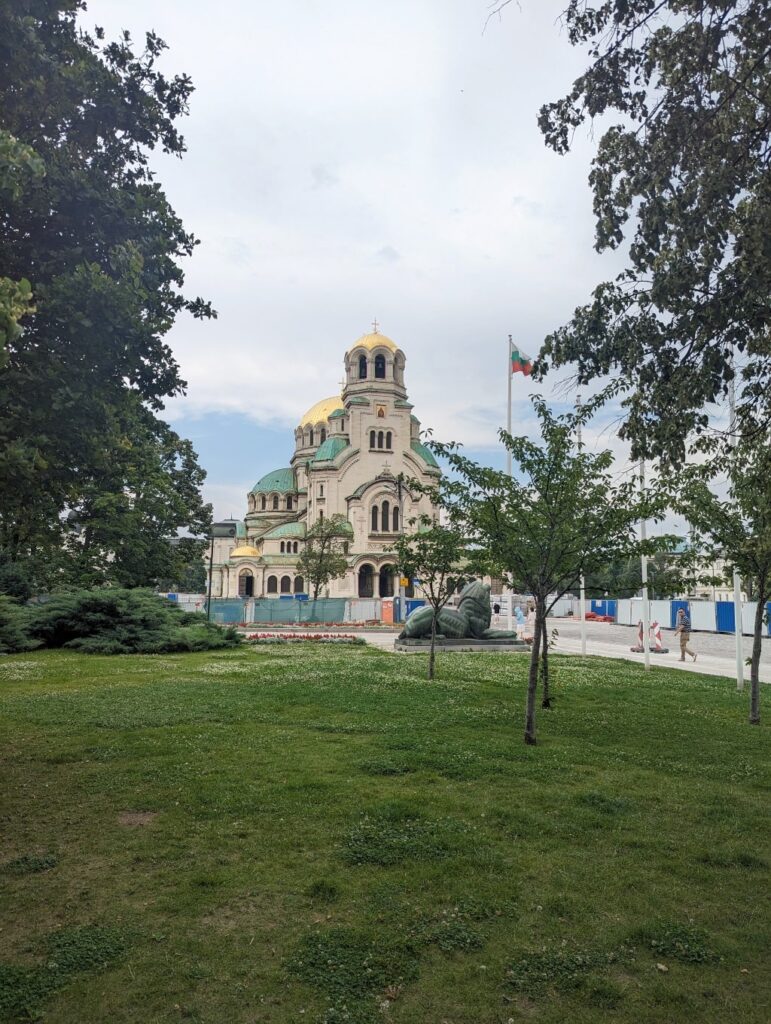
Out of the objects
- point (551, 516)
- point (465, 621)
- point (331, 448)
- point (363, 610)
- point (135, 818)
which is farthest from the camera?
point (331, 448)

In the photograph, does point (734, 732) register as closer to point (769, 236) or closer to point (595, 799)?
point (595, 799)

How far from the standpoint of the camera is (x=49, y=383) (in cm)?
630

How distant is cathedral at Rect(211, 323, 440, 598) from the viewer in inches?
2534

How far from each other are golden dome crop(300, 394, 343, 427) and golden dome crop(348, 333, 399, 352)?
12110 mm

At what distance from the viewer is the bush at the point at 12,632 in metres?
21.7

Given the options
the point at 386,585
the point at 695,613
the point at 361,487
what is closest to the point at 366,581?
the point at 386,585

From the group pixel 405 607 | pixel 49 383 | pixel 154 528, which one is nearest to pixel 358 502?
pixel 405 607

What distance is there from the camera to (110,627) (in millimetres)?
24125

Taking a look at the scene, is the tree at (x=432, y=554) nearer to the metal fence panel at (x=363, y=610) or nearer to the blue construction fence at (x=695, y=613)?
the blue construction fence at (x=695, y=613)

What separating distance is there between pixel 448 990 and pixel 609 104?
7.35 metres

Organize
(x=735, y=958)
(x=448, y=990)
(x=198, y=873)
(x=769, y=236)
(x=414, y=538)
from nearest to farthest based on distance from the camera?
(x=448, y=990) → (x=735, y=958) → (x=198, y=873) → (x=769, y=236) → (x=414, y=538)

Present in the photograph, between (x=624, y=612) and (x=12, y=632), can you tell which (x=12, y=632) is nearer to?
(x=12, y=632)

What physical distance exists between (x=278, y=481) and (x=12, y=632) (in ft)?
195

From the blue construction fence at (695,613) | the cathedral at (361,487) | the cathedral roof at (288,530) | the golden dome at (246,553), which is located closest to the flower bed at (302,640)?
the blue construction fence at (695,613)
